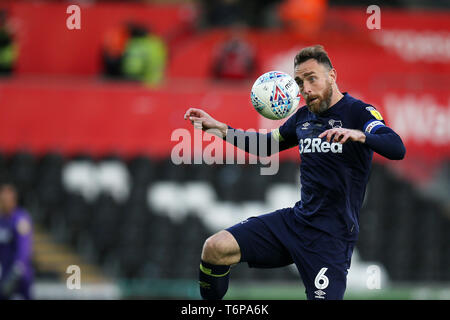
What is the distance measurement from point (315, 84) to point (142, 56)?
9.80m

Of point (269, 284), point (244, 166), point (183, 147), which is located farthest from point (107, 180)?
point (269, 284)

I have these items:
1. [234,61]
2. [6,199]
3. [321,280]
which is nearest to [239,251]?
[321,280]

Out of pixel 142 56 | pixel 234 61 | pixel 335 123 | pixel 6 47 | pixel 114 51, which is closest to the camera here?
pixel 335 123

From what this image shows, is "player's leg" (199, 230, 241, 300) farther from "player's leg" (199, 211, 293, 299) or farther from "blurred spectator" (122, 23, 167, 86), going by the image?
"blurred spectator" (122, 23, 167, 86)

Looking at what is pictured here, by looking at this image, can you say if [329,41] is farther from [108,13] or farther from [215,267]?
[215,267]

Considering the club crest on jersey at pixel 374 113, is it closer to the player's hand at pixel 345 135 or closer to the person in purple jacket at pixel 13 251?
the player's hand at pixel 345 135

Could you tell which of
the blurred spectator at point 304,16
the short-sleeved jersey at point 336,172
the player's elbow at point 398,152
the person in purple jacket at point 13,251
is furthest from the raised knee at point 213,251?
the blurred spectator at point 304,16

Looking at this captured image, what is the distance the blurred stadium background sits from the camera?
14125mm

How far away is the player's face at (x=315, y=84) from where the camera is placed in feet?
21.4

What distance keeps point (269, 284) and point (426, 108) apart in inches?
175

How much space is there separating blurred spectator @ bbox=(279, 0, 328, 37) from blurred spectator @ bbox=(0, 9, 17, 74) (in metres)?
5.59

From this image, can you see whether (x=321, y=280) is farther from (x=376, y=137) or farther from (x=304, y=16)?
(x=304, y=16)

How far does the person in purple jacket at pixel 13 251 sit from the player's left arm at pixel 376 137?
20.9ft

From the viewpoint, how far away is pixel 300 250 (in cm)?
661
